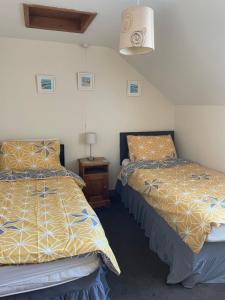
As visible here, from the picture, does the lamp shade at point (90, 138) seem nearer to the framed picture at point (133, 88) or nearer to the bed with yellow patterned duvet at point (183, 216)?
the bed with yellow patterned duvet at point (183, 216)

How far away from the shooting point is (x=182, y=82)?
10.2 feet

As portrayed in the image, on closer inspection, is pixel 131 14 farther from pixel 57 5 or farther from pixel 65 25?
pixel 65 25

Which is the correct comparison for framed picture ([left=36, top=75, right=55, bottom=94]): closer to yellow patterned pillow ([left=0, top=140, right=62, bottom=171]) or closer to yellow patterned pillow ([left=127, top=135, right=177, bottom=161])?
yellow patterned pillow ([left=0, top=140, right=62, bottom=171])

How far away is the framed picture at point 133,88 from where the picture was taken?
360cm

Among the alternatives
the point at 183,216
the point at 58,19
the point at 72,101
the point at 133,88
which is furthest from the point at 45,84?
the point at 183,216

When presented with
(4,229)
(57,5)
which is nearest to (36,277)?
(4,229)

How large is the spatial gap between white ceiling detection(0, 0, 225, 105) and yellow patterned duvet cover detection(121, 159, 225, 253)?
0.93m

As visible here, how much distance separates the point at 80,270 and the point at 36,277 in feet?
0.80

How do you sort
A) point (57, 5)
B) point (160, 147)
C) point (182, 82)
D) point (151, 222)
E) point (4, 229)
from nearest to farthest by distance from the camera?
point (4, 229), point (57, 5), point (151, 222), point (182, 82), point (160, 147)

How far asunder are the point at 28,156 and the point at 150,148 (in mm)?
1626

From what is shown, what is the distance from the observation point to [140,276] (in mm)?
1994

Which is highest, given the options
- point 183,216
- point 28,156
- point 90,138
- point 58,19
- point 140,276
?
point 58,19

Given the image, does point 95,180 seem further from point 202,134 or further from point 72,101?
point 202,134

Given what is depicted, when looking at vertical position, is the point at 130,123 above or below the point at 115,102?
below
